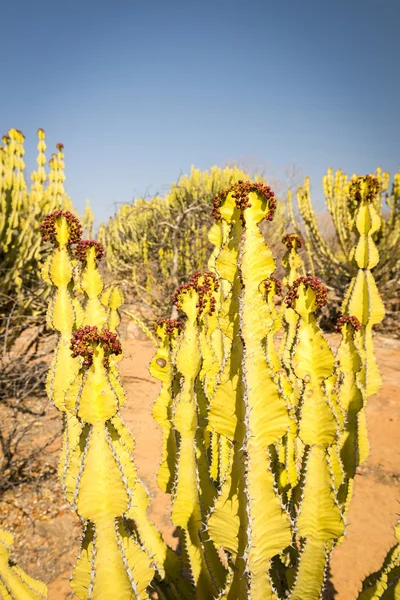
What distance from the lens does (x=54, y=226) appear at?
2.02 metres

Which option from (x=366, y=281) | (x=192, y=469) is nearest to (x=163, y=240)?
(x=366, y=281)

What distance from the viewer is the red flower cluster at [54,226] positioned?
2.00 metres

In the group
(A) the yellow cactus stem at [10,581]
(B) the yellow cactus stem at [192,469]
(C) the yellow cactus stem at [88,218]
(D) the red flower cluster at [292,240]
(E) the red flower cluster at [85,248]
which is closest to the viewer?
(A) the yellow cactus stem at [10,581]

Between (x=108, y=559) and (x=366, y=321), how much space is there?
209cm

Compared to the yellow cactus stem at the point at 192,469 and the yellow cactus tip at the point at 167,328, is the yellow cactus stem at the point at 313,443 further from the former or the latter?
the yellow cactus tip at the point at 167,328

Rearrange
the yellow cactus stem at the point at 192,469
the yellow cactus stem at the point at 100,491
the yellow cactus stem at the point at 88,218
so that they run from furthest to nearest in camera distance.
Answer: the yellow cactus stem at the point at 88,218 < the yellow cactus stem at the point at 192,469 < the yellow cactus stem at the point at 100,491

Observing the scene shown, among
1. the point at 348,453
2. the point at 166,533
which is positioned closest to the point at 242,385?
the point at 348,453

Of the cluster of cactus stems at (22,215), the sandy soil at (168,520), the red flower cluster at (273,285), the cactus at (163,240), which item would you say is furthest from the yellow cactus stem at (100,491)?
the cactus at (163,240)

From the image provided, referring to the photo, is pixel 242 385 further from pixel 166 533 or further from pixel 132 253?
pixel 132 253

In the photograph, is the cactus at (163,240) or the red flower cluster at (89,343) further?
the cactus at (163,240)

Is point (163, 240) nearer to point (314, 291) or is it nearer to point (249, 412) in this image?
point (314, 291)

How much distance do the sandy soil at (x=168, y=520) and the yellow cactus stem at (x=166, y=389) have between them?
53.6 inches

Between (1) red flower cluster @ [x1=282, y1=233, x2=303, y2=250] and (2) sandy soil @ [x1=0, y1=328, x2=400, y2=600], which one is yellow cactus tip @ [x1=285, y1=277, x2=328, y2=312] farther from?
(2) sandy soil @ [x1=0, y1=328, x2=400, y2=600]

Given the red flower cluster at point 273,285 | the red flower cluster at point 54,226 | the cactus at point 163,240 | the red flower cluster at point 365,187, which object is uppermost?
the cactus at point 163,240
